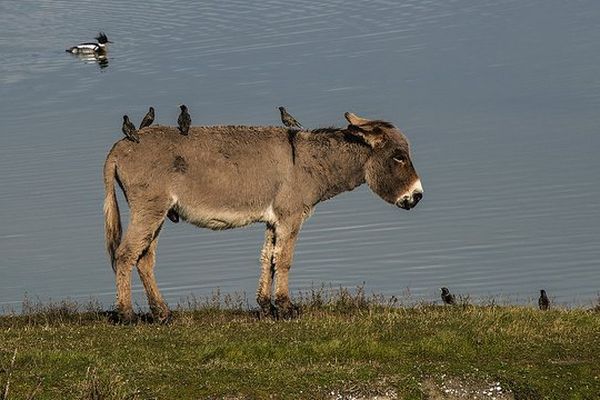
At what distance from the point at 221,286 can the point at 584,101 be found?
15070 millimetres

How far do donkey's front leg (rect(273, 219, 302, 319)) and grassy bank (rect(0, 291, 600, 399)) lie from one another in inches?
10.5

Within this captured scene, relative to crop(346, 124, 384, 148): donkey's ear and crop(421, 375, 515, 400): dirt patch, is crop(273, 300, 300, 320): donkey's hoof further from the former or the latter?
crop(421, 375, 515, 400): dirt patch

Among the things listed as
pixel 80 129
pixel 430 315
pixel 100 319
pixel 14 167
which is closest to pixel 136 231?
pixel 100 319

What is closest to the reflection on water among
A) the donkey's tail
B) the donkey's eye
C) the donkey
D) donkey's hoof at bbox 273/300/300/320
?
the donkey

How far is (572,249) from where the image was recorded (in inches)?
1061

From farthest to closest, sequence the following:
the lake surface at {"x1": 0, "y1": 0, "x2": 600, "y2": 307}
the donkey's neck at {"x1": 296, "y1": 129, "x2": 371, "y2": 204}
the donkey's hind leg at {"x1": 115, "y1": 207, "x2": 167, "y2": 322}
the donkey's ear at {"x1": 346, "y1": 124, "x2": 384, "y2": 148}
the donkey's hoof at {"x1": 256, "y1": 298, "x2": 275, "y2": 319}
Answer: the lake surface at {"x1": 0, "y1": 0, "x2": 600, "y2": 307} < the donkey's ear at {"x1": 346, "y1": 124, "x2": 384, "y2": 148} < the donkey's neck at {"x1": 296, "y1": 129, "x2": 371, "y2": 204} < the donkey's hoof at {"x1": 256, "y1": 298, "x2": 275, "y2": 319} < the donkey's hind leg at {"x1": 115, "y1": 207, "x2": 167, "y2": 322}

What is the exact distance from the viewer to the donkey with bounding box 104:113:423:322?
18.5 m

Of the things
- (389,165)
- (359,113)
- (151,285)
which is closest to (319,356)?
(151,285)

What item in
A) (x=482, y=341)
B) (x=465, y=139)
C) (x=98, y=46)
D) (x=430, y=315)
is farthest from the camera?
(x=98, y=46)

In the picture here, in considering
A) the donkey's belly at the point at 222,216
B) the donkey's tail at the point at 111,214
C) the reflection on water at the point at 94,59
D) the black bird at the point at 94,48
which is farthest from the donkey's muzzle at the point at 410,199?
the black bird at the point at 94,48

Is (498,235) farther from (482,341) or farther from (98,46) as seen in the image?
(98,46)

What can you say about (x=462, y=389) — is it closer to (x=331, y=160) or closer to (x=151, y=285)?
(x=331, y=160)

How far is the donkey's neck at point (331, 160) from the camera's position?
19.1m

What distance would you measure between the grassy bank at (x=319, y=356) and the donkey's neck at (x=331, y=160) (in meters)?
1.56
